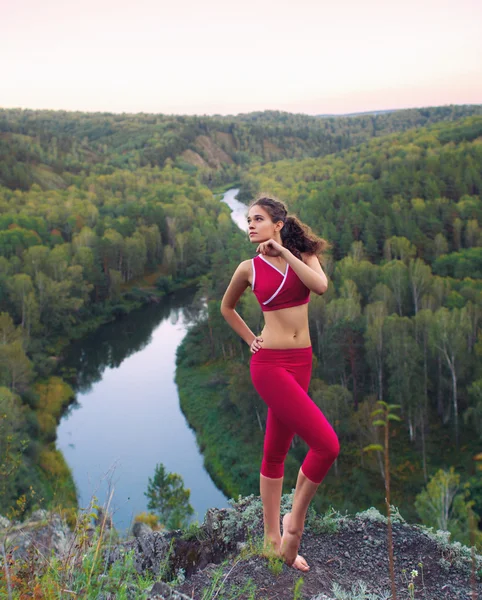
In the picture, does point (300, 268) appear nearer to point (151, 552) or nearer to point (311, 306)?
point (151, 552)

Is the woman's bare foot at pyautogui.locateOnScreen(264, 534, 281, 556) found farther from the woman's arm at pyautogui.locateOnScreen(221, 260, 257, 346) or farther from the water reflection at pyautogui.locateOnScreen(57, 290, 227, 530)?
the water reflection at pyautogui.locateOnScreen(57, 290, 227, 530)

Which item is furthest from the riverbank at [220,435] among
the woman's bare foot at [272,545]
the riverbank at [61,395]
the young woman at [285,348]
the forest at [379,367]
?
the young woman at [285,348]

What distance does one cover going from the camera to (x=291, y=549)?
4.46m

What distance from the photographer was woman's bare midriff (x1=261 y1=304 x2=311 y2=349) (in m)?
4.13

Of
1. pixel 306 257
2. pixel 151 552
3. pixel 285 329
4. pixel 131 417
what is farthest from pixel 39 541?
pixel 131 417

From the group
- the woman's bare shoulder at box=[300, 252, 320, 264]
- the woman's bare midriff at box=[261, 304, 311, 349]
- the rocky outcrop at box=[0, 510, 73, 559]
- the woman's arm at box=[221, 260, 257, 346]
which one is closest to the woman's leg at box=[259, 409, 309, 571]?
the woman's bare midriff at box=[261, 304, 311, 349]

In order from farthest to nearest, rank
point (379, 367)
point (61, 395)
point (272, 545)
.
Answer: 1. point (61, 395)
2. point (379, 367)
3. point (272, 545)

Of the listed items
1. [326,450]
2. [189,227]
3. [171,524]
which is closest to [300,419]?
[326,450]

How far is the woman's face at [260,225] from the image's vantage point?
13.9 feet

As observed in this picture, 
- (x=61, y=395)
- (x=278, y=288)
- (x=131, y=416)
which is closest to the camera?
(x=278, y=288)

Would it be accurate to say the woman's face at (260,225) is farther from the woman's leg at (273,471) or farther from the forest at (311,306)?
the forest at (311,306)

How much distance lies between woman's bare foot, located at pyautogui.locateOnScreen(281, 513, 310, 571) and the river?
34.3 ft

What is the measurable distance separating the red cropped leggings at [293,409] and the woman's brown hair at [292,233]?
2.54 ft

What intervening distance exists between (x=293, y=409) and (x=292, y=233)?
4.40 feet
